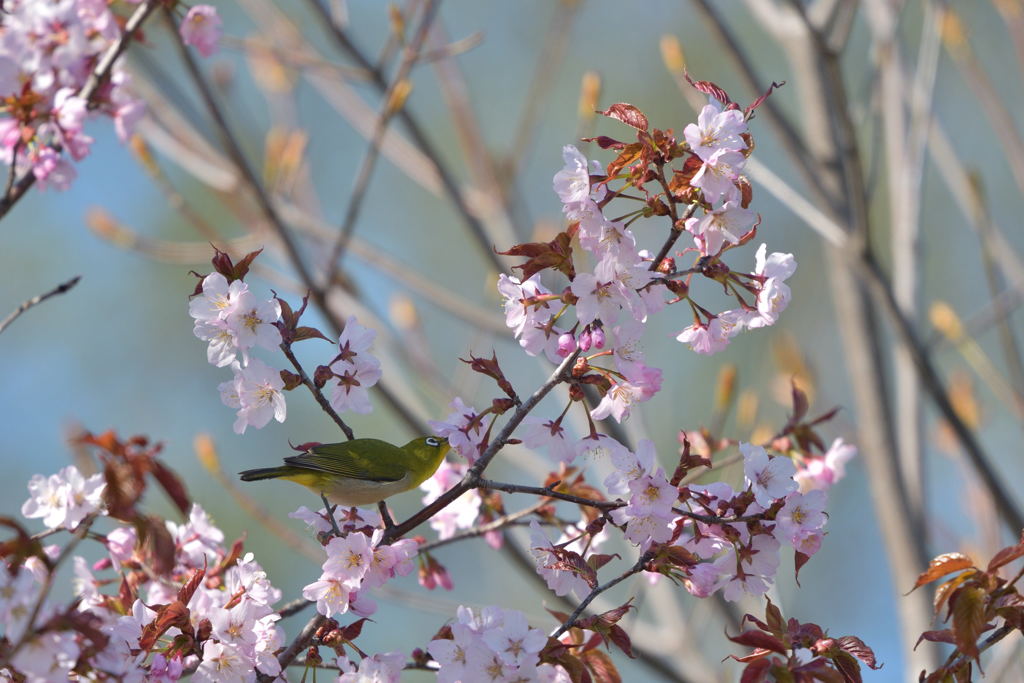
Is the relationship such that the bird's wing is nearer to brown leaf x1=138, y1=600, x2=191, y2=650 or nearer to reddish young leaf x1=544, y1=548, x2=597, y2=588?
brown leaf x1=138, y1=600, x2=191, y2=650

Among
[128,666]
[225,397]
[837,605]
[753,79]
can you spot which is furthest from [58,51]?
[837,605]

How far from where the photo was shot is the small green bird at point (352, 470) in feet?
5.88

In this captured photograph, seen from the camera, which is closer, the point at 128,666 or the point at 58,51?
the point at 128,666

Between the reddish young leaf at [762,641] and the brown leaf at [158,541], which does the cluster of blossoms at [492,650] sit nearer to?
the reddish young leaf at [762,641]

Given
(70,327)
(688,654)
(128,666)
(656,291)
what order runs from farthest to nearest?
(70,327) → (688,654) → (656,291) → (128,666)

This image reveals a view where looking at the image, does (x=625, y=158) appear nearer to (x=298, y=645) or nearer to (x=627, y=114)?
(x=627, y=114)

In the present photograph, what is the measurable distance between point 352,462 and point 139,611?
1.46 ft

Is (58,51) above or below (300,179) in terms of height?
below

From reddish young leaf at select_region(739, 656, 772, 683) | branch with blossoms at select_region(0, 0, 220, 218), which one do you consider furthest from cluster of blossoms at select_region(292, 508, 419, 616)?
branch with blossoms at select_region(0, 0, 220, 218)

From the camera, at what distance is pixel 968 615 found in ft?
4.34

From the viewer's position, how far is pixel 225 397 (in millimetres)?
1581

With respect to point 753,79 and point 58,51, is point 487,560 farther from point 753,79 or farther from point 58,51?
point 58,51

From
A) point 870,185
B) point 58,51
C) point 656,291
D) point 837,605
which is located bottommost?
point 656,291

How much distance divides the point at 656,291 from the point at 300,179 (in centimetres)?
274
